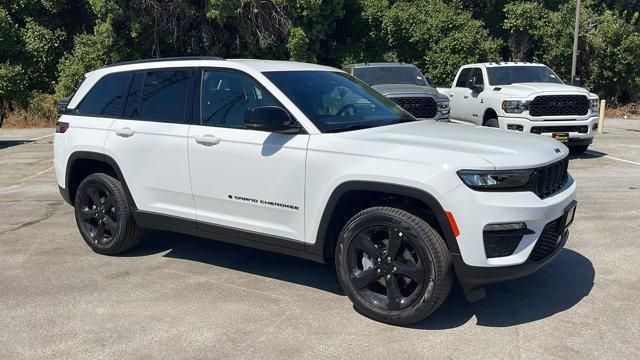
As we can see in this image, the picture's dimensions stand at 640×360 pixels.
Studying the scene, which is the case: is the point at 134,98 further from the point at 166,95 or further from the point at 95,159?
the point at 95,159

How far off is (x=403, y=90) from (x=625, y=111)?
17299 mm

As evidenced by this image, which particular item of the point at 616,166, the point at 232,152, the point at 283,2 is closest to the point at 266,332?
the point at 232,152

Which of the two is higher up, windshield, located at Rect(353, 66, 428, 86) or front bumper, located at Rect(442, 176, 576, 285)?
windshield, located at Rect(353, 66, 428, 86)

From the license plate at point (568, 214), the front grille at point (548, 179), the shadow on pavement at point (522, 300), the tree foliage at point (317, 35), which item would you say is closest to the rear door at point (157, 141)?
the shadow on pavement at point (522, 300)

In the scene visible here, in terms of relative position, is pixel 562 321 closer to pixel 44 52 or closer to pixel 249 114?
pixel 249 114

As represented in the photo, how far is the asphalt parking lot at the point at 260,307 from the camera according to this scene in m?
3.72

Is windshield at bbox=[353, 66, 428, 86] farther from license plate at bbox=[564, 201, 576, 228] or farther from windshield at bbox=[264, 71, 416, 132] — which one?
license plate at bbox=[564, 201, 576, 228]

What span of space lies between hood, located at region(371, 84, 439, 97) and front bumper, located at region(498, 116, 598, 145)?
162cm

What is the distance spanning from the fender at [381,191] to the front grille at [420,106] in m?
7.22

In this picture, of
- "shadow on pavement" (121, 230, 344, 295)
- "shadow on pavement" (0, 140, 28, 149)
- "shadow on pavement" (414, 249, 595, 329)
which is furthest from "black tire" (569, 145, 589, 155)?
"shadow on pavement" (0, 140, 28, 149)

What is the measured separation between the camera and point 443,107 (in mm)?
11641

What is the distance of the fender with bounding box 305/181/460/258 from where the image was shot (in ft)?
12.3

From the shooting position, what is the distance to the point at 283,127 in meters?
4.32

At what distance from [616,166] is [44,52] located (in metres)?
20.7
